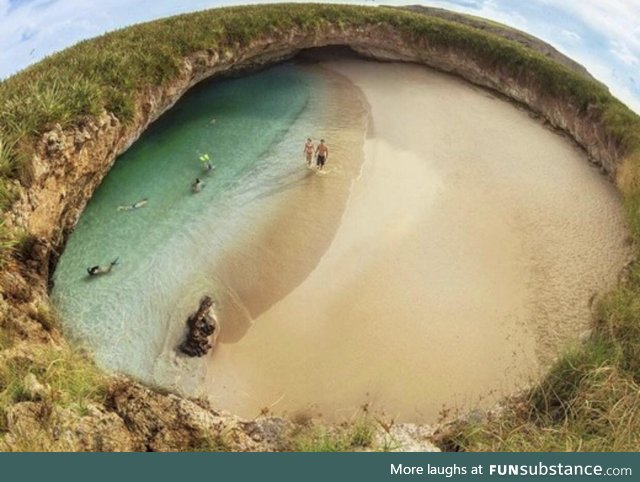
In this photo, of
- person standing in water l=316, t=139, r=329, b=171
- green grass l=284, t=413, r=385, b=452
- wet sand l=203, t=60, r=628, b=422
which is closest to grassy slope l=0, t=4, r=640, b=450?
green grass l=284, t=413, r=385, b=452

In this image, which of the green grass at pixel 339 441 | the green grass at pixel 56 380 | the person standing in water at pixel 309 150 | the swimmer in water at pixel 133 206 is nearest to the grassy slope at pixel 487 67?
the green grass at pixel 56 380

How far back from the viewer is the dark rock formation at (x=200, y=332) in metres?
12.8

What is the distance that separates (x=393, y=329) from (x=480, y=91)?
19628 mm

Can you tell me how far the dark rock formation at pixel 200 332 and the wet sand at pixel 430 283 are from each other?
0.35 metres

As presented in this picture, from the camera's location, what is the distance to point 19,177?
1404 cm

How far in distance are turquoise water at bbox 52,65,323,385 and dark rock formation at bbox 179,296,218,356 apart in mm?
405

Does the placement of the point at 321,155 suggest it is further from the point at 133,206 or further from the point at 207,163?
the point at 133,206

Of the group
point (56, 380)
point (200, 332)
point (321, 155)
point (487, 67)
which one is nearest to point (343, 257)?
point (321, 155)

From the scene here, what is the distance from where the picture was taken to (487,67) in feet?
94.4

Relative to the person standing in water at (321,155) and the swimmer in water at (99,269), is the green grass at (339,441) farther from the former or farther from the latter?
the person standing in water at (321,155)

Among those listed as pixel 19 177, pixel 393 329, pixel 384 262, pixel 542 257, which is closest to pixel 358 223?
pixel 384 262

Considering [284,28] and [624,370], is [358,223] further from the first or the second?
[284,28]

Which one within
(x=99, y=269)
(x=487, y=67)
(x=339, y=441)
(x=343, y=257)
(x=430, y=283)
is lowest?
(x=339, y=441)

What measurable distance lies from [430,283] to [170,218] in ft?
29.4
